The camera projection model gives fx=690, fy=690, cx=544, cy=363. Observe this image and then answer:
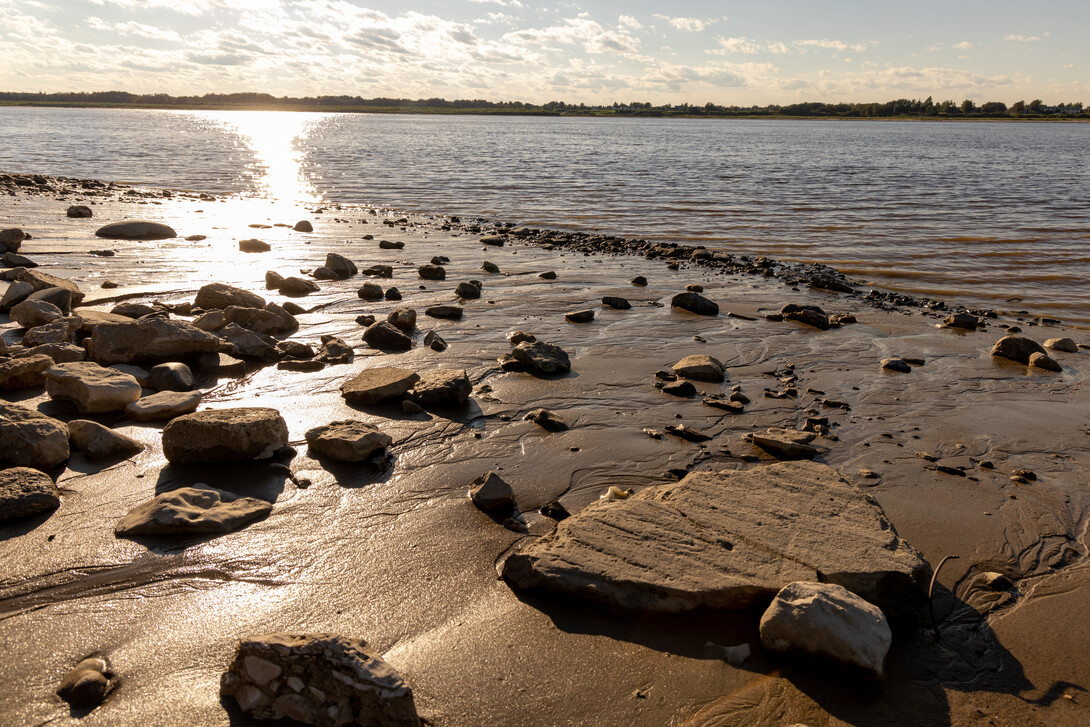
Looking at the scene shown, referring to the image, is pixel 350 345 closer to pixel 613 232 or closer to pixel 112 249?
pixel 112 249

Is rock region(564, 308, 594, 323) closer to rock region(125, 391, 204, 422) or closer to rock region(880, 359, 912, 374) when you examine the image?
rock region(880, 359, 912, 374)

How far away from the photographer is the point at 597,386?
17.2 ft

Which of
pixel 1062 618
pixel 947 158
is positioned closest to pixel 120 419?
pixel 1062 618

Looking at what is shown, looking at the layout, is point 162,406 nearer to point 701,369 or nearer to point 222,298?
point 222,298

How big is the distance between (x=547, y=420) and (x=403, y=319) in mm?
2447

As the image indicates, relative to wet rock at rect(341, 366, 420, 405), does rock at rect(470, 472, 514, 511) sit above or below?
below

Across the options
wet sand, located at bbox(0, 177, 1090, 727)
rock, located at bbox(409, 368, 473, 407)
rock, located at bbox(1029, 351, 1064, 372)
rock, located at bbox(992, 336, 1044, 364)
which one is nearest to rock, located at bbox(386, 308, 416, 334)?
wet sand, located at bbox(0, 177, 1090, 727)

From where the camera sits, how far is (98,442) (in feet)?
A: 11.9

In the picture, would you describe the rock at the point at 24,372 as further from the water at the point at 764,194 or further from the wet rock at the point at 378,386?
the water at the point at 764,194

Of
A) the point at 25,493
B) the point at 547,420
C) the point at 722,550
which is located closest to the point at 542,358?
the point at 547,420

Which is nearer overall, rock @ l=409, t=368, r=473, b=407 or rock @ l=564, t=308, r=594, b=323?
rock @ l=409, t=368, r=473, b=407

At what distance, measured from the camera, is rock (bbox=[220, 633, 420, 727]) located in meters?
2.01

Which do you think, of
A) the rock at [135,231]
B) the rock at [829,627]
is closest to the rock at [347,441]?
the rock at [829,627]

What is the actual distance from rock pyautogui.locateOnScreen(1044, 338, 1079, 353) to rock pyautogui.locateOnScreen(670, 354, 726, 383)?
3615 mm
